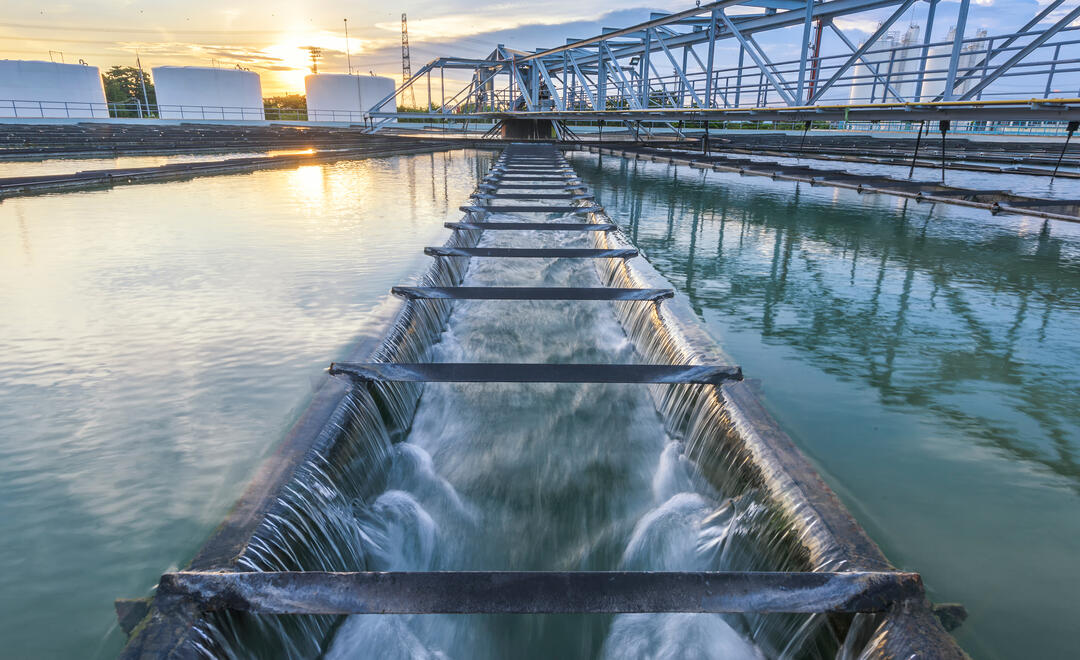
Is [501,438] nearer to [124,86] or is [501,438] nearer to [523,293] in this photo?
[523,293]

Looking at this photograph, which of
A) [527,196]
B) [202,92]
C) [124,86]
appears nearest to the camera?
[527,196]

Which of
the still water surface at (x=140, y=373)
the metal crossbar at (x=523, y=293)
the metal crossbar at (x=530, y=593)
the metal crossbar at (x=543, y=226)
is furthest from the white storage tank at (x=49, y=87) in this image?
the metal crossbar at (x=530, y=593)

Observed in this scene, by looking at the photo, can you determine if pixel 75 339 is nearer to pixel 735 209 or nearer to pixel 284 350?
pixel 284 350

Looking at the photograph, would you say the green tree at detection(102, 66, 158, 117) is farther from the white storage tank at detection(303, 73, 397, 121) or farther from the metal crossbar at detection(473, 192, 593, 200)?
the metal crossbar at detection(473, 192, 593, 200)

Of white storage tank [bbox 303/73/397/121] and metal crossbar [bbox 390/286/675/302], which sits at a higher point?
white storage tank [bbox 303/73/397/121]

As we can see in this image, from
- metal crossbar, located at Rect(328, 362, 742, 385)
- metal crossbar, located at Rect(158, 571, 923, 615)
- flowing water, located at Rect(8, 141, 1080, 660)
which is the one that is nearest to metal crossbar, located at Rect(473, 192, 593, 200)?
flowing water, located at Rect(8, 141, 1080, 660)

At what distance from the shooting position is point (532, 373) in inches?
130

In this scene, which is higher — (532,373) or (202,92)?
(202,92)

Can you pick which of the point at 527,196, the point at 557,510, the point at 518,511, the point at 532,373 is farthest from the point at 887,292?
the point at 527,196

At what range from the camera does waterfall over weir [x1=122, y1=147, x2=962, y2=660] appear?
6.82 feet

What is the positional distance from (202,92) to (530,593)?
56041mm

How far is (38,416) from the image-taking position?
3088 millimetres

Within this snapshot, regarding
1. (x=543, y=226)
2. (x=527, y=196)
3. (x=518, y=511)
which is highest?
(x=527, y=196)

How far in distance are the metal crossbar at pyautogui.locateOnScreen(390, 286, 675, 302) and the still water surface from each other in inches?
15.6
